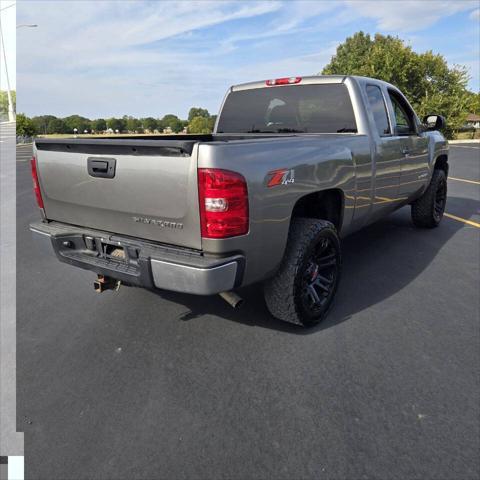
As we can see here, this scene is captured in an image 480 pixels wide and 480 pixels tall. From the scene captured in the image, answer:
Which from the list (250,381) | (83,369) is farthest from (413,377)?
(83,369)

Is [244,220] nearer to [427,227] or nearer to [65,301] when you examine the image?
[65,301]

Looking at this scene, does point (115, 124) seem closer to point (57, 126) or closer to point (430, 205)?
point (57, 126)

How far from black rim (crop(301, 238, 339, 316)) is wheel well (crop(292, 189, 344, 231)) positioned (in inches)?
14.2

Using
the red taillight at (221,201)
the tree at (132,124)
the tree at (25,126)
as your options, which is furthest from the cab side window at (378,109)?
the tree at (132,124)

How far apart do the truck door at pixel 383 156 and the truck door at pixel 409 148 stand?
19cm

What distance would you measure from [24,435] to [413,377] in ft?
7.44

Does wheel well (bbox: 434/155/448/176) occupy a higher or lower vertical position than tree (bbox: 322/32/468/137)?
lower

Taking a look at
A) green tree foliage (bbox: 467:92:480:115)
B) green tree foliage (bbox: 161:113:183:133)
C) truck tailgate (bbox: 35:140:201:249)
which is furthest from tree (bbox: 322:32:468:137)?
truck tailgate (bbox: 35:140:201:249)

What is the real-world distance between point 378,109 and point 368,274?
5.58 ft

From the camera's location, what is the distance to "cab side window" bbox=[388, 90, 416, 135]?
480 cm

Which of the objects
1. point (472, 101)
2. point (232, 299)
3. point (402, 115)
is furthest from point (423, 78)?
point (232, 299)

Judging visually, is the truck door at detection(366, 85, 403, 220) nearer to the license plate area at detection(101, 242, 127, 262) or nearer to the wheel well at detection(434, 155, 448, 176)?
the wheel well at detection(434, 155, 448, 176)

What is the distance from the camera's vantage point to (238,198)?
2.43 meters

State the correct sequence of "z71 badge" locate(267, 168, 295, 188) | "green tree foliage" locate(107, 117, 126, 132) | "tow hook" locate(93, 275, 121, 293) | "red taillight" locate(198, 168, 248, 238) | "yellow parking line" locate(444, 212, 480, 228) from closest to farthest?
"red taillight" locate(198, 168, 248, 238) < "z71 badge" locate(267, 168, 295, 188) < "tow hook" locate(93, 275, 121, 293) < "yellow parking line" locate(444, 212, 480, 228) < "green tree foliage" locate(107, 117, 126, 132)
